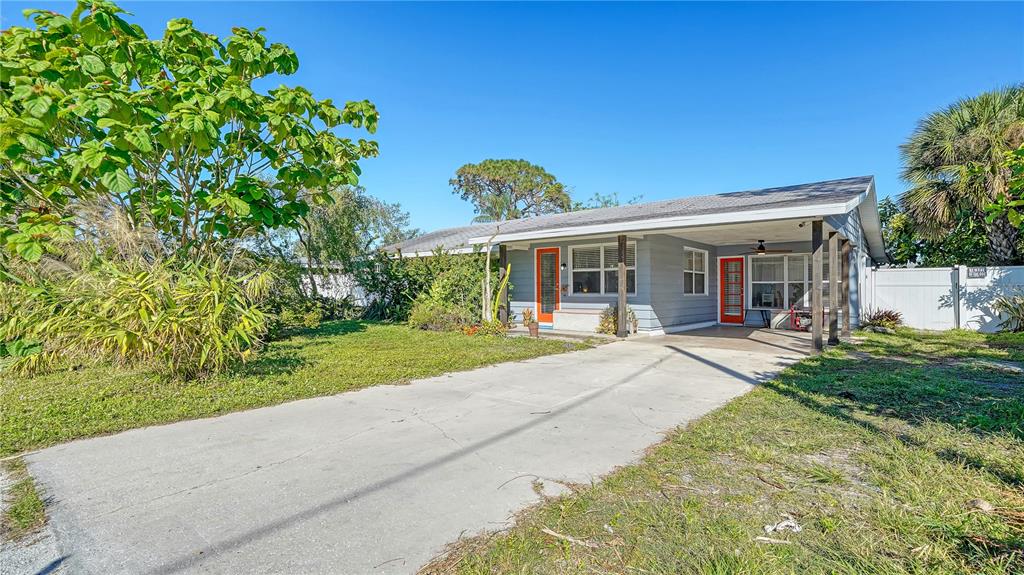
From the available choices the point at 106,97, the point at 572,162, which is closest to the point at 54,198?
the point at 106,97

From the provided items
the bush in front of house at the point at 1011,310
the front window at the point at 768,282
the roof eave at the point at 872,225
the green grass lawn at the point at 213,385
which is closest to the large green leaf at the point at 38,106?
the green grass lawn at the point at 213,385

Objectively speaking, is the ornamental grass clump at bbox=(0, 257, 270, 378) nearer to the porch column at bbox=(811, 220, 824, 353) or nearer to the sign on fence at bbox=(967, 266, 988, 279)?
the porch column at bbox=(811, 220, 824, 353)

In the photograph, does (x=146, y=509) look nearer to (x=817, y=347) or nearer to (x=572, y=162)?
(x=817, y=347)

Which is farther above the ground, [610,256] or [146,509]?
[610,256]

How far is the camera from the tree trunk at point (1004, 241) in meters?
12.0

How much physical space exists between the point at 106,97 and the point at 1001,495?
9.20 meters

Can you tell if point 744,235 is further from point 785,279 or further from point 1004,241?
point 1004,241

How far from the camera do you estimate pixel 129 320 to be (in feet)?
17.4

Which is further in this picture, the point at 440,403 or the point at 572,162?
the point at 572,162

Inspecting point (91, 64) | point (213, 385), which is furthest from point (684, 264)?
point (91, 64)

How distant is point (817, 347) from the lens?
26.5 ft

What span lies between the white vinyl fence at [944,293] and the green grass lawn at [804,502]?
881 centimetres

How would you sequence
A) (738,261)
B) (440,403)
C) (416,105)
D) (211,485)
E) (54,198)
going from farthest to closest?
1. (416,105)
2. (738,261)
3. (54,198)
4. (440,403)
5. (211,485)

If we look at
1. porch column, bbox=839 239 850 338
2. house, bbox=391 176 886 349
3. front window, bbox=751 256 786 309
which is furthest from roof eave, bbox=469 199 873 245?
front window, bbox=751 256 786 309
